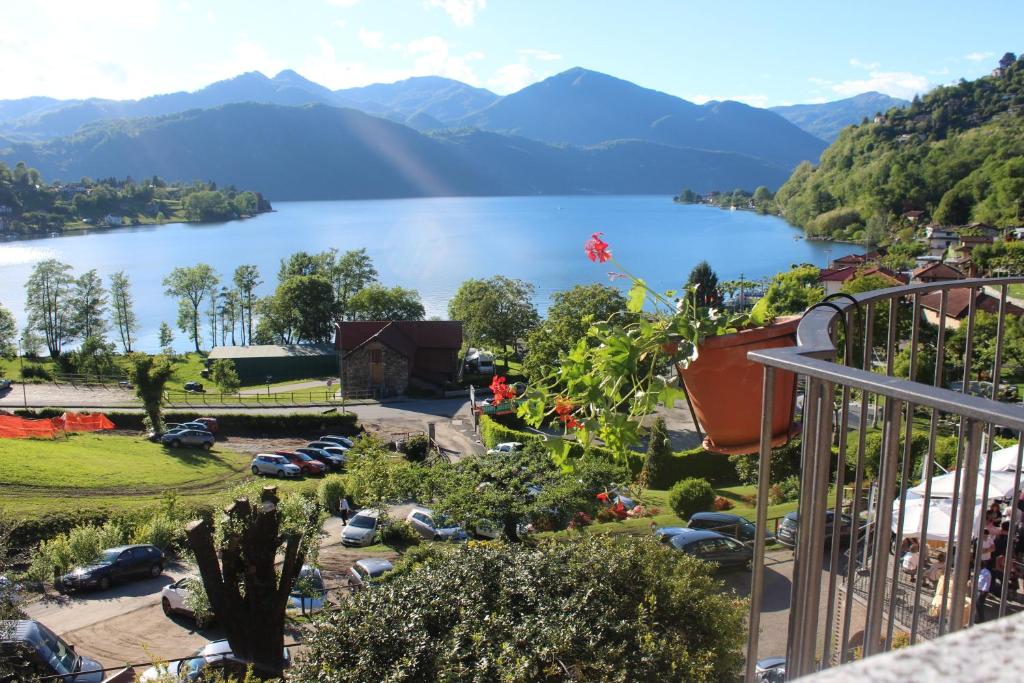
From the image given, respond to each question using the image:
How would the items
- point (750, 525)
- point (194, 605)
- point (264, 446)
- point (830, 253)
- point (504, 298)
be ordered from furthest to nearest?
point (830, 253) < point (504, 298) < point (264, 446) < point (750, 525) < point (194, 605)

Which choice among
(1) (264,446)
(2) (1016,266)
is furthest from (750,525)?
(2) (1016,266)

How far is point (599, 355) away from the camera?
8.85ft

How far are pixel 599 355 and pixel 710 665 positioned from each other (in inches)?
220

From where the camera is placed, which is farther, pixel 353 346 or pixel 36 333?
pixel 36 333

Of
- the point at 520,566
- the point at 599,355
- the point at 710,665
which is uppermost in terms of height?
the point at 599,355

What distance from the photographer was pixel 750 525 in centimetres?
1414

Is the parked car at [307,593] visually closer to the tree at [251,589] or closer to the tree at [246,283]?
the tree at [251,589]

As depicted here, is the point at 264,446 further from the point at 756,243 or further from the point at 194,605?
the point at 756,243

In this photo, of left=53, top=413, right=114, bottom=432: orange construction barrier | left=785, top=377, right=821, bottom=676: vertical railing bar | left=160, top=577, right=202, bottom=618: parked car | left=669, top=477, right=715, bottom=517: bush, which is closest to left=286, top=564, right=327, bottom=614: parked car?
left=160, top=577, right=202, bottom=618: parked car

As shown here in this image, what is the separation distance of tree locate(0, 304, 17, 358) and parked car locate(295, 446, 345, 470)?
4147 centimetres

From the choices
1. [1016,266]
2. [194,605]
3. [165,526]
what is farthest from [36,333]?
[1016,266]

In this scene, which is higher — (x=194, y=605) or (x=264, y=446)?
(x=194, y=605)

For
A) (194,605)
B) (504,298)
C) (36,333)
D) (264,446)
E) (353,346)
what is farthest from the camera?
(36,333)

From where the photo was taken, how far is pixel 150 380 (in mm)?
30609
